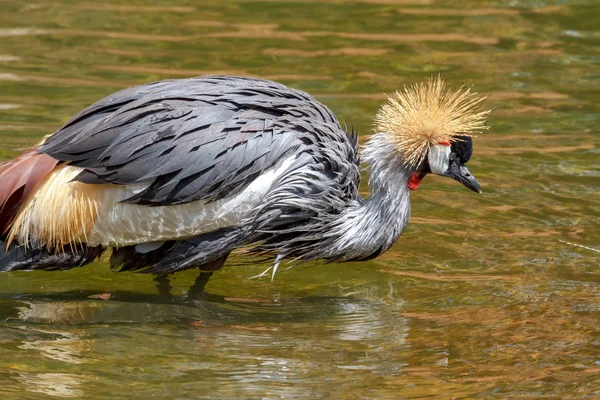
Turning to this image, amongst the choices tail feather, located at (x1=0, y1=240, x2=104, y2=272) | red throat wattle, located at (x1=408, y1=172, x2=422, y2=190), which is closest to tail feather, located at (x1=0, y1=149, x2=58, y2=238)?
tail feather, located at (x1=0, y1=240, x2=104, y2=272)

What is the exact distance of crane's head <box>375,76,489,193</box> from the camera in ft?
22.5

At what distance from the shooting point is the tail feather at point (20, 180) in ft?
21.3

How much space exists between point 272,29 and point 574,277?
20.4 feet

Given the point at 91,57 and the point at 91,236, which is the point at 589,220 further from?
the point at 91,57

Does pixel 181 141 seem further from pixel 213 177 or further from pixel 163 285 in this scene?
pixel 163 285

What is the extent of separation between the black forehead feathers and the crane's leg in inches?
63.1

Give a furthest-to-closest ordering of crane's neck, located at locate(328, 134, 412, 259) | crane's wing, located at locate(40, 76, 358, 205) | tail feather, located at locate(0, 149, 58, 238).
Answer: crane's neck, located at locate(328, 134, 412, 259)
tail feather, located at locate(0, 149, 58, 238)
crane's wing, located at locate(40, 76, 358, 205)

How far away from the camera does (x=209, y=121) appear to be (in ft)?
20.9

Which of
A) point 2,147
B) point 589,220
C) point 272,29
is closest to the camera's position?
point 589,220

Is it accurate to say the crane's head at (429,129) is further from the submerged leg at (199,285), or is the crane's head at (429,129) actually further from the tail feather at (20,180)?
the tail feather at (20,180)

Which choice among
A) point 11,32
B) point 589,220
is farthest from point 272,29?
point 589,220

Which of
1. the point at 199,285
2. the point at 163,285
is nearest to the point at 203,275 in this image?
the point at 199,285

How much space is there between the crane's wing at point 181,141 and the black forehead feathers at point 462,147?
97 cm

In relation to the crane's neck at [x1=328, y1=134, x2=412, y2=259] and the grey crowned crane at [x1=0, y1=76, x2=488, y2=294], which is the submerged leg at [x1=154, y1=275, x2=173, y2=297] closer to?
the grey crowned crane at [x1=0, y1=76, x2=488, y2=294]
